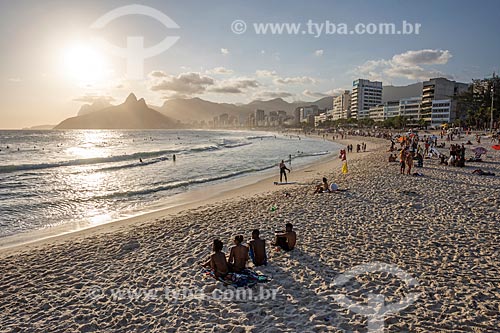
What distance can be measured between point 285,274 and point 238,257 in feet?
3.29

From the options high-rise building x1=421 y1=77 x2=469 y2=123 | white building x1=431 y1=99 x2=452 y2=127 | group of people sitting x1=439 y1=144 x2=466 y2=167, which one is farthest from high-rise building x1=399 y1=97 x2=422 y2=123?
group of people sitting x1=439 y1=144 x2=466 y2=167

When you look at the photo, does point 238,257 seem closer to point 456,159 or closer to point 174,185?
point 174,185

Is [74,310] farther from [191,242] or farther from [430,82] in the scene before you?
[430,82]

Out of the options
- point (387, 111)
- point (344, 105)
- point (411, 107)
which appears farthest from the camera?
point (344, 105)

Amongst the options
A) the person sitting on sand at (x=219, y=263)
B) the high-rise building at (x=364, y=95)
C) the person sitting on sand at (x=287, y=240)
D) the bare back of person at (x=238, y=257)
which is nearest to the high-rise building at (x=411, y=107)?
the high-rise building at (x=364, y=95)

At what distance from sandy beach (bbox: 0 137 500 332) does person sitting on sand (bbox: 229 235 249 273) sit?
1.64 feet

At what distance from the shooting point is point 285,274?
228 inches

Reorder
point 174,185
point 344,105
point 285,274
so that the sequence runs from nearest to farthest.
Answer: point 285,274 → point 174,185 → point 344,105

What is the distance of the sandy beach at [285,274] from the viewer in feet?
14.8

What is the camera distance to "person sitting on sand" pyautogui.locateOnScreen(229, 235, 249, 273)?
18.7 feet

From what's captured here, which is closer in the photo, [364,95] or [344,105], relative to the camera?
[364,95]

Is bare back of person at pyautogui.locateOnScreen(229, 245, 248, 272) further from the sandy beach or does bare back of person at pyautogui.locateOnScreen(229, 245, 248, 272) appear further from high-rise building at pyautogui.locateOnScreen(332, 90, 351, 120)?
high-rise building at pyautogui.locateOnScreen(332, 90, 351, 120)

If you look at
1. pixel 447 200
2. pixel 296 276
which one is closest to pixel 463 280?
pixel 296 276

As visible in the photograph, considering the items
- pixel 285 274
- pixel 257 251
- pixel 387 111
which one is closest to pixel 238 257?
pixel 257 251
